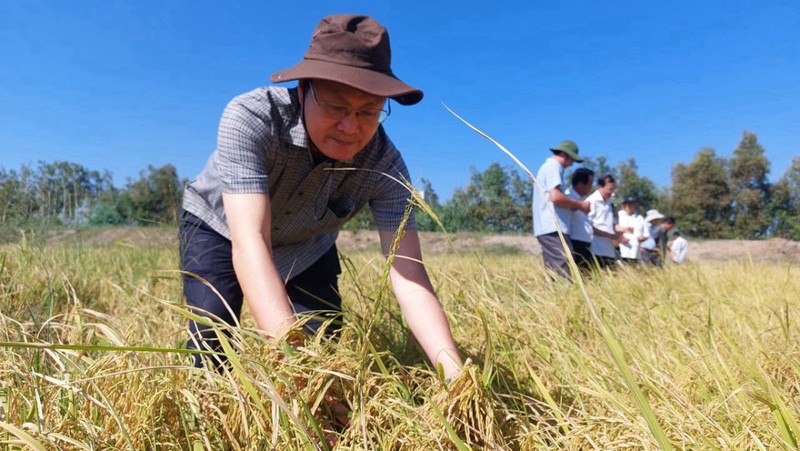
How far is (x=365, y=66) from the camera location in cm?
118

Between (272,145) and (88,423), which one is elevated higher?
(272,145)

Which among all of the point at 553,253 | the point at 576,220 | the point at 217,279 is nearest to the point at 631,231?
the point at 576,220

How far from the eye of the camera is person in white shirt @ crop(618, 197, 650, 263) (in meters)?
5.46

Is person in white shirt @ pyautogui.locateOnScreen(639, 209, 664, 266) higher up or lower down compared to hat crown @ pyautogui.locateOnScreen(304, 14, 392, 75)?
lower down

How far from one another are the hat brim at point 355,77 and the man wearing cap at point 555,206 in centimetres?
249

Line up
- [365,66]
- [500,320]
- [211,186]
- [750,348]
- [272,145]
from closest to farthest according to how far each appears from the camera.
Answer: [365,66] < [272,145] < [750,348] < [211,186] < [500,320]

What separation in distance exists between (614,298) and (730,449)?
5.13ft

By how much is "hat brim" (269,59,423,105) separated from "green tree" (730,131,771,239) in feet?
105

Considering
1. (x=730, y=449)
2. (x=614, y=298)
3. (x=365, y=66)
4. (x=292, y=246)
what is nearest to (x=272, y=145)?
(x=365, y=66)

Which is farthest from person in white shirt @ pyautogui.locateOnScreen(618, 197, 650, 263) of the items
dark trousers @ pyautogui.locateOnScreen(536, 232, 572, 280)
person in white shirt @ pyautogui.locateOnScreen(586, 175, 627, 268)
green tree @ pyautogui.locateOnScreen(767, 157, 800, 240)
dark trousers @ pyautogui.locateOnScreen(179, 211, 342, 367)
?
green tree @ pyautogui.locateOnScreen(767, 157, 800, 240)

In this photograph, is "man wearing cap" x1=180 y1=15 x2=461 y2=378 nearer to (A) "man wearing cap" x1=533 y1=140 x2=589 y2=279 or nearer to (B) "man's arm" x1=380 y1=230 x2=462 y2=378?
(B) "man's arm" x1=380 y1=230 x2=462 y2=378

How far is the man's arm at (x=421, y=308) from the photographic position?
113 centimetres

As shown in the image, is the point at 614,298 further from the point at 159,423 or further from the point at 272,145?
Result: the point at 159,423

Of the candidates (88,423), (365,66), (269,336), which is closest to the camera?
(88,423)
